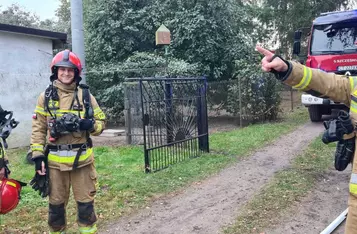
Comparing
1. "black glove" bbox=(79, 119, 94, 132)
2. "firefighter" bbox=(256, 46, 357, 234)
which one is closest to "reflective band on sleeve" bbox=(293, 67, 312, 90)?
"firefighter" bbox=(256, 46, 357, 234)

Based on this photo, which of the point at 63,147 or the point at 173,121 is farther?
the point at 173,121

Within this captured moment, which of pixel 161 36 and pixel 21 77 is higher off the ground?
pixel 161 36

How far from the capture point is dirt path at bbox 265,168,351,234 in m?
4.38

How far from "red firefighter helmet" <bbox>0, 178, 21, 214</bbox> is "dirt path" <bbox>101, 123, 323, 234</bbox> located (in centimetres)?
127

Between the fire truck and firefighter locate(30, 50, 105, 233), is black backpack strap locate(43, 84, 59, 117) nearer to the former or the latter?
firefighter locate(30, 50, 105, 233)

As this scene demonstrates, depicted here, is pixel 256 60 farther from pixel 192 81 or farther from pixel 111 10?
pixel 192 81

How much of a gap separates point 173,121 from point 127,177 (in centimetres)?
166

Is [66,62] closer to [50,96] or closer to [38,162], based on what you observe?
[50,96]

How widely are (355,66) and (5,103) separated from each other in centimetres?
900

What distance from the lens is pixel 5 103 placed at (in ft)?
29.9

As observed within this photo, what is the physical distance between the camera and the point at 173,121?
753 centimetres

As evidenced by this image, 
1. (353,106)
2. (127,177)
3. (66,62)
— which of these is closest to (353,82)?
(353,106)

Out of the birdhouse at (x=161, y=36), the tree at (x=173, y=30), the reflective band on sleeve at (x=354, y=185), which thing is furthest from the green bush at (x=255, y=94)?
the reflective band on sleeve at (x=354, y=185)

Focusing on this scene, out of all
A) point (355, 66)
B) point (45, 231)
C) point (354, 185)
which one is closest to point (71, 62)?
point (45, 231)
